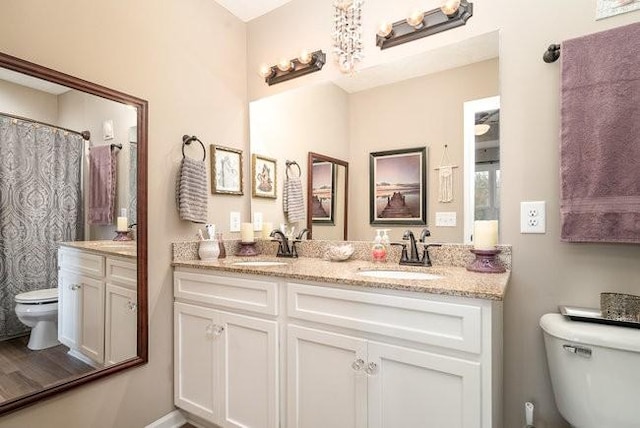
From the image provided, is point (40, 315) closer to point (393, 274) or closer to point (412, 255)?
point (393, 274)

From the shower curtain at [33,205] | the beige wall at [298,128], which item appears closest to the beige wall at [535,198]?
the beige wall at [298,128]

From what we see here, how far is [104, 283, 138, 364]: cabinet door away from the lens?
1.61 metres

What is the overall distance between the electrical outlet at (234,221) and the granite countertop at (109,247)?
62 cm

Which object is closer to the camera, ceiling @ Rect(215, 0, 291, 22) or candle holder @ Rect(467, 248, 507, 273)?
candle holder @ Rect(467, 248, 507, 273)

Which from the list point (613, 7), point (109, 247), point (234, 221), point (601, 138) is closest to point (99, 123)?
point (109, 247)

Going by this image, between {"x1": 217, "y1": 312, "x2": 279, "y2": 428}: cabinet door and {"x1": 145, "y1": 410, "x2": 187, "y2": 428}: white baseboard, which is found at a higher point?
{"x1": 217, "y1": 312, "x2": 279, "y2": 428}: cabinet door

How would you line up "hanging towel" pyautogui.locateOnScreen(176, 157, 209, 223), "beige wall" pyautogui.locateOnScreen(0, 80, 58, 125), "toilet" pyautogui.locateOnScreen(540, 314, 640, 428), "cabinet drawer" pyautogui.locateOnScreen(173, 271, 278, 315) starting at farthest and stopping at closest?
"hanging towel" pyautogui.locateOnScreen(176, 157, 209, 223) → "cabinet drawer" pyautogui.locateOnScreen(173, 271, 278, 315) → "beige wall" pyautogui.locateOnScreen(0, 80, 58, 125) → "toilet" pyautogui.locateOnScreen(540, 314, 640, 428)

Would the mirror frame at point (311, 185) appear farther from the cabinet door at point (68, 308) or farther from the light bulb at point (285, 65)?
the cabinet door at point (68, 308)

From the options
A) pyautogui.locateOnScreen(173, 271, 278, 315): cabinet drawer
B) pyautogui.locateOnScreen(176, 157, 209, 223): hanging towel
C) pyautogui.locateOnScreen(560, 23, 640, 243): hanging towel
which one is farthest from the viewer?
pyautogui.locateOnScreen(176, 157, 209, 223): hanging towel

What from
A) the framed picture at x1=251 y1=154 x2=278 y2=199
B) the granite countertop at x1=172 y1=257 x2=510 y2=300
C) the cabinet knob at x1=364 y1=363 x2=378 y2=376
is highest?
the framed picture at x1=251 y1=154 x2=278 y2=199

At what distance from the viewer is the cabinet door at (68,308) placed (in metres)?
1.41

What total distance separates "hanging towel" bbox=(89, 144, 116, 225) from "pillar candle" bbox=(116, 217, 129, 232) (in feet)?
0.12

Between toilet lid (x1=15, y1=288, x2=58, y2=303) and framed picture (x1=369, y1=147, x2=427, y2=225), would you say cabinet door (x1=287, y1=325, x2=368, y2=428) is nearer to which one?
framed picture (x1=369, y1=147, x2=427, y2=225)

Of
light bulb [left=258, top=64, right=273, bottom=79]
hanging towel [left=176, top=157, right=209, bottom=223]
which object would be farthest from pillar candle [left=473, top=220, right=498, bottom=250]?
light bulb [left=258, top=64, right=273, bottom=79]
